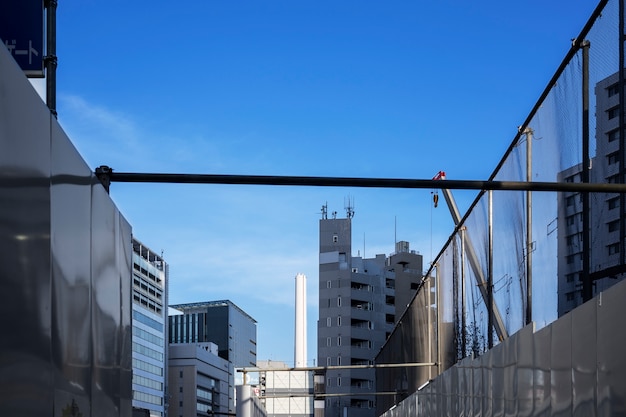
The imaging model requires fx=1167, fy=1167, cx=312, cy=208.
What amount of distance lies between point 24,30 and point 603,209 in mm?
4869

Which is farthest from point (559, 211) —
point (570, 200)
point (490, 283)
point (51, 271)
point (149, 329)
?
point (149, 329)

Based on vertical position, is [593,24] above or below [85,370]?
above

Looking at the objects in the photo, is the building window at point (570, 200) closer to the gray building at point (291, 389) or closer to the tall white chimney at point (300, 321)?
the gray building at point (291, 389)

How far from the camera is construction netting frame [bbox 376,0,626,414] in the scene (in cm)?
957

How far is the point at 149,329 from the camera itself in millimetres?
173000

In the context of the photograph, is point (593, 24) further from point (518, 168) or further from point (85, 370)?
point (85, 370)

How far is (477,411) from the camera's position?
1525 centimetres

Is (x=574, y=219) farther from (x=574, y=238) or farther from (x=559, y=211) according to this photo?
(x=559, y=211)

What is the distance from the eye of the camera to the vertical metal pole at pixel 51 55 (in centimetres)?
812

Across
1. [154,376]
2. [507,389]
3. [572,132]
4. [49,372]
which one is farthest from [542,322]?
[154,376]

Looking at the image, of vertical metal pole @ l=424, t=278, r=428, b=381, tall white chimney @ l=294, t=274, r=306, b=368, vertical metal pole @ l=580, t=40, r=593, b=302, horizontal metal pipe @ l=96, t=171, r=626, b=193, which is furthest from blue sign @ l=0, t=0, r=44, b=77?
tall white chimney @ l=294, t=274, r=306, b=368

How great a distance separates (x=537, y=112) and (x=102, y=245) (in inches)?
252

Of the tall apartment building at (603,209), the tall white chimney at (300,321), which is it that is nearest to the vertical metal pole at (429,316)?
the tall apartment building at (603,209)

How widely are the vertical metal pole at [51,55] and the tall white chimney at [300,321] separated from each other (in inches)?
5354
